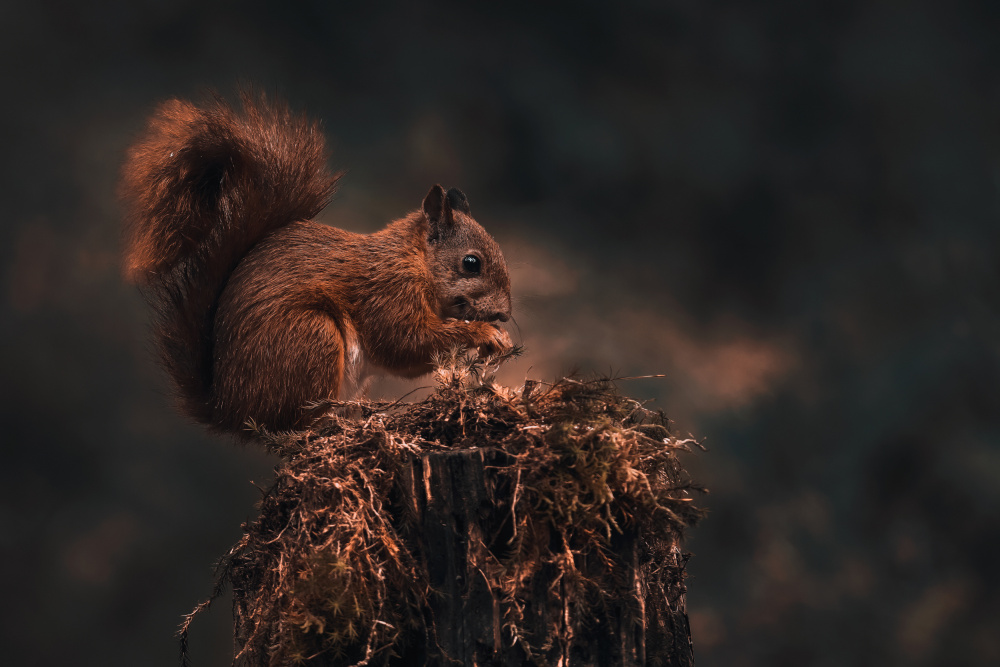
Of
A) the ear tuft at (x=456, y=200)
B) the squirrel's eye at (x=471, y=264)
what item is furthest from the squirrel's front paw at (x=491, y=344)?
the ear tuft at (x=456, y=200)

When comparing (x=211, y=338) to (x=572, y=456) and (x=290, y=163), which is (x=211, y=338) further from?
(x=572, y=456)

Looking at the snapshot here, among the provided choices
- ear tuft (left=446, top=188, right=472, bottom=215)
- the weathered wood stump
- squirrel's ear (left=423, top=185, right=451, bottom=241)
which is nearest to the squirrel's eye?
squirrel's ear (left=423, top=185, right=451, bottom=241)

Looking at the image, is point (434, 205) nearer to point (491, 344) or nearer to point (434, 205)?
point (434, 205)

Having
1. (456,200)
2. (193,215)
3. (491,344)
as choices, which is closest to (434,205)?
(456,200)

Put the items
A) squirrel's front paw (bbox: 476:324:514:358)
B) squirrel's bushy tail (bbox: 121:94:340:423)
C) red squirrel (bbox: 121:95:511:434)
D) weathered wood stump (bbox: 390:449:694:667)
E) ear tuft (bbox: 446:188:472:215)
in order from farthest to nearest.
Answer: ear tuft (bbox: 446:188:472:215)
squirrel's front paw (bbox: 476:324:514:358)
squirrel's bushy tail (bbox: 121:94:340:423)
red squirrel (bbox: 121:95:511:434)
weathered wood stump (bbox: 390:449:694:667)

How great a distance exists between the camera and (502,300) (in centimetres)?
251

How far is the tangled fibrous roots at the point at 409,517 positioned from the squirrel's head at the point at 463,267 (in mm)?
547

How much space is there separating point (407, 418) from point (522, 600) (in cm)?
59

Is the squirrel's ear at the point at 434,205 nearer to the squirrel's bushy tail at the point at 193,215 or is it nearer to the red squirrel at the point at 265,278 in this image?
the red squirrel at the point at 265,278

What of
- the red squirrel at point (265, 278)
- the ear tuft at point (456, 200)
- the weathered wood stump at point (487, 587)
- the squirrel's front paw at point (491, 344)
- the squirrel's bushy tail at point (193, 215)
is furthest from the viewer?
the ear tuft at point (456, 200)

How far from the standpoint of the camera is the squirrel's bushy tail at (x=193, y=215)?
2.29 meters

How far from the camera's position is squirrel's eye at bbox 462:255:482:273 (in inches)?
98.0

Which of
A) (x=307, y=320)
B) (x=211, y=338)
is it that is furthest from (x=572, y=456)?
(x=211, y=338)

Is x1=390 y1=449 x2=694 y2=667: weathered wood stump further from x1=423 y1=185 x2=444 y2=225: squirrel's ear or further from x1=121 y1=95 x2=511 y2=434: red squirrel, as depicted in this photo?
x1=423 y1=185 x2=444 y2=225: squirrel's ear
